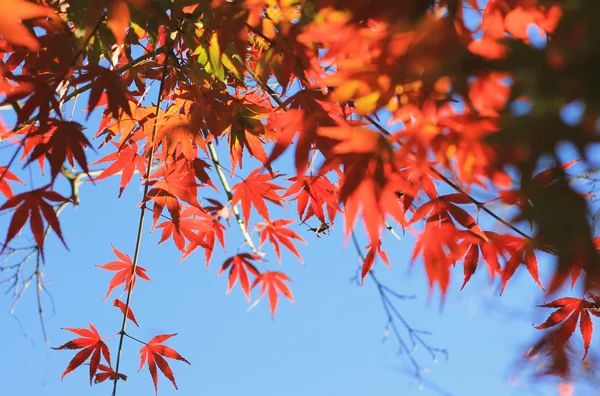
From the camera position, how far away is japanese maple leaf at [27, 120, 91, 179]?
0.94 meters

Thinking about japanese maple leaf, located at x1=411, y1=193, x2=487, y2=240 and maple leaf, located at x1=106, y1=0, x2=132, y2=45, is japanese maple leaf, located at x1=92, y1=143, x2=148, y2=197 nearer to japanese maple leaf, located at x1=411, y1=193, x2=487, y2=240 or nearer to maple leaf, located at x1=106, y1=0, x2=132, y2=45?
maple leaf, located at x1=106, y1=0, x2=132, y2=45

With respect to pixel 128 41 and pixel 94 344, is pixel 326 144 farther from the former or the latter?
pixel 94 344

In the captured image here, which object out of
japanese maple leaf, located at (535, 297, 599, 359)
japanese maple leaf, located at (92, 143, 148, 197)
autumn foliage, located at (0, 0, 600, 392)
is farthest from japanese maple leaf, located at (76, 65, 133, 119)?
japanese maple leaf, located at (535, 297, 599, 359)

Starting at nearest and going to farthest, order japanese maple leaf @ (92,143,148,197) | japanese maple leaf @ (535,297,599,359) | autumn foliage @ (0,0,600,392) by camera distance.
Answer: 1. autumn foliage @ (0,0,600,392)
2. japanese maple leaf @ (535,297,599,359)
3. japanese maple leaf @ (92,143,148,197)

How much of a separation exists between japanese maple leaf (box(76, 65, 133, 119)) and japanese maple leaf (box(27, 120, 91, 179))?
0.20ft

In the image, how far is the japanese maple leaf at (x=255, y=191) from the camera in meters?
1.41

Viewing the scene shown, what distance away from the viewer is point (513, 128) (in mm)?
535

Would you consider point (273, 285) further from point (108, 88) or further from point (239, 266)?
point (108, 88)

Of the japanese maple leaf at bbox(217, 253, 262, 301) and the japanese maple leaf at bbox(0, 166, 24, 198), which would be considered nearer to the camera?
the japanese maple leaf at bbox(0, 166, 24, 198)

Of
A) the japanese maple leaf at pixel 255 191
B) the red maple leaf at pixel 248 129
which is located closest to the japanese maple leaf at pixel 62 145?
the red maple leaf at pixel 248 129

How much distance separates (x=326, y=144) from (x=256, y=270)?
2.60 feet

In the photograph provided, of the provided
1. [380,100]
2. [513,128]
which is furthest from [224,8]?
[513,128]

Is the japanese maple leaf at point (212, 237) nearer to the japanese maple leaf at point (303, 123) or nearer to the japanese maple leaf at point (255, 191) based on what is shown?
the japanese maple leaf at point (255, 191)

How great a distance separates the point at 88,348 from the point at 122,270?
0.73ft
